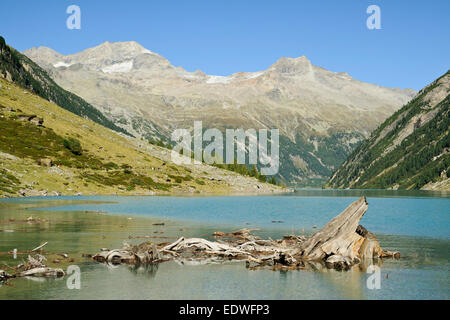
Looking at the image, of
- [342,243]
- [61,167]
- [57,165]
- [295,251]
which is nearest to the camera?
[342,243]

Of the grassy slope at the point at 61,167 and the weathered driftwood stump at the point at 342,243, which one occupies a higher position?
the grassy slope at the point at 61,167

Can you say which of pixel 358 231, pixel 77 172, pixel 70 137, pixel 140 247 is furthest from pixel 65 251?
pixel 70 137

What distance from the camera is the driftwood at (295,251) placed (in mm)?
39531

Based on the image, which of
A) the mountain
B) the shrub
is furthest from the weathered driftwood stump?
the shrub

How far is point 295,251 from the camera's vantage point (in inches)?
1673

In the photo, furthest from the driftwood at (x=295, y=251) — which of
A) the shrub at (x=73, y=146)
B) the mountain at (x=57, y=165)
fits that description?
the shrub at (x=73, y=146)

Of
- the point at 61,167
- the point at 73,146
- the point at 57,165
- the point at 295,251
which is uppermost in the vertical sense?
the point at 73,146

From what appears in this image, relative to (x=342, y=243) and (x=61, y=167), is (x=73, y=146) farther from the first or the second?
(x=342, y=243)

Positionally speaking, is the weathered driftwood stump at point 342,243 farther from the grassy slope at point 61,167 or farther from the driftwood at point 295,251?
the grassy slope at point 61,167

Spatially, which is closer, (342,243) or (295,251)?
(342,243)

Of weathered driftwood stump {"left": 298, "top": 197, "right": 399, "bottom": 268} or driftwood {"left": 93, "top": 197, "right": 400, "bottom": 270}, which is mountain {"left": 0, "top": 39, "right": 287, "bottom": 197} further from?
weathered driftwood stump {"left": 298, "top": 197, "right": 399, "bottom": 268}

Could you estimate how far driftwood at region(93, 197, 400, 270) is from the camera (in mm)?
39531

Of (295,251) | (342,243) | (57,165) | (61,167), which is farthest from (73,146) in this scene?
(342,243)
